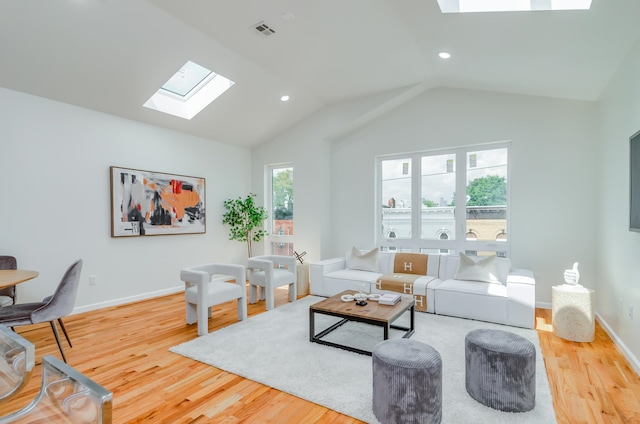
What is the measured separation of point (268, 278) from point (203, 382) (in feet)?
6.68

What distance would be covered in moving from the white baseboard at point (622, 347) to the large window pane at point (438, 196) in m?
2.01

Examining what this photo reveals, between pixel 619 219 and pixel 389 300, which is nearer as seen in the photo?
pixel 619 219

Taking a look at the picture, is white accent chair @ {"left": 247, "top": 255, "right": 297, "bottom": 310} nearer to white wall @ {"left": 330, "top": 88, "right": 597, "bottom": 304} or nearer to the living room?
the living room

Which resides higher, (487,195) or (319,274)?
(487,195)

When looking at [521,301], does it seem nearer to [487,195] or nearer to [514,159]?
[487,195]

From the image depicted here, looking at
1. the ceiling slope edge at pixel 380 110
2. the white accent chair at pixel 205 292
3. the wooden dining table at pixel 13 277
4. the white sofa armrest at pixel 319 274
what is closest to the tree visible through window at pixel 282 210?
the ceiling slope edge at pixel 380 110

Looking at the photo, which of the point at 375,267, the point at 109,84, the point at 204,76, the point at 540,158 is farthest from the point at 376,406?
the point at 204,76

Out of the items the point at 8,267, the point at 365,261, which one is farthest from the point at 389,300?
the point at 8,267

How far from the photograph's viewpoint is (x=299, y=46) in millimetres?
3947

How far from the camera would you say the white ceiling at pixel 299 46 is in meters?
2.91

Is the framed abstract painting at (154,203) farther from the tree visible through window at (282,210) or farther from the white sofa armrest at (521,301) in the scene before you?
the white sofa armrest at (521,301)

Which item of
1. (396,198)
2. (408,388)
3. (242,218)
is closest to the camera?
(408,388)

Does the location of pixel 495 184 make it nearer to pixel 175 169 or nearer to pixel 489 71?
pixel 489 71

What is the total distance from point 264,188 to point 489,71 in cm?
441
